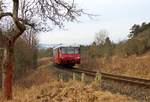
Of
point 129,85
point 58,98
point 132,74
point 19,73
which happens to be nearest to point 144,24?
point 19,73

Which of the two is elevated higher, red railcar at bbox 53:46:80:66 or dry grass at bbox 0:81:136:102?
red railcar at bbox 53:46:80:66

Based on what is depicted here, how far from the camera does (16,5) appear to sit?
19016 millimetres

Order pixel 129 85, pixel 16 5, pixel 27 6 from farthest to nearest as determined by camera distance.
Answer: pixel 129 85 < pixel 27 6 < pixel 16 5

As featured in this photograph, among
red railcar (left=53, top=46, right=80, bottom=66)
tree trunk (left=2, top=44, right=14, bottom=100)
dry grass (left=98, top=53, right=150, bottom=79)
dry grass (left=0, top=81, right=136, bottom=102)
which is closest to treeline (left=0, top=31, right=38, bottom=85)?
red railcar (left=53, top=46, right=80, bottom=66)

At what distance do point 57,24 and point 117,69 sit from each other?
2085cm

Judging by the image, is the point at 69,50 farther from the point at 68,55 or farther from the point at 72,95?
the point at 72,95

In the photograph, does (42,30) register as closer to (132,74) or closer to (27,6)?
(27,6)

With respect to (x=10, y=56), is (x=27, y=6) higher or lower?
higher

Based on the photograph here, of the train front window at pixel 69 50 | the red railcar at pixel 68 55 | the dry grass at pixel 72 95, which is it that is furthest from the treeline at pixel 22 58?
the dry grass at pixel 72 95

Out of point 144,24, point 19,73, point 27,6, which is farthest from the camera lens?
point 144,24

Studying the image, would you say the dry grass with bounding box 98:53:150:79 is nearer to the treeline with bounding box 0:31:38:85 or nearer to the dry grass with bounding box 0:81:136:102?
the treeline with bounding box 0:31:38:85

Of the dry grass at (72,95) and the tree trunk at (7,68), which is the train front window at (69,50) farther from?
the dry grass at (72,95)

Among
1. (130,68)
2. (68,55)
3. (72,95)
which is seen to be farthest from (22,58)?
(72,95)

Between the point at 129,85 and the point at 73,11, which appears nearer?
the point at 73,11
